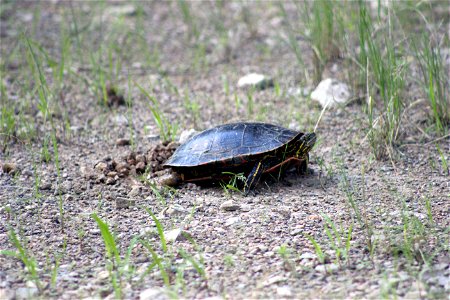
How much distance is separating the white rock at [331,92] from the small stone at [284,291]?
106 inches

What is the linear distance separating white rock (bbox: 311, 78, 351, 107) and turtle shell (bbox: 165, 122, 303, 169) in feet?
4.29

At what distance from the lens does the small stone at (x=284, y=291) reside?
2607 millimetres

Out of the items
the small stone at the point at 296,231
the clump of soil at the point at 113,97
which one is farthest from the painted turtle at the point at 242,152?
the clump of soil at the point at 113,97

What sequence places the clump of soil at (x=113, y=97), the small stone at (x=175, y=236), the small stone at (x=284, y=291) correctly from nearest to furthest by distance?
the small stone at (x=284, y=291), the small stone at (x=175, y=236), the clump of soil at (x=113, y=97)

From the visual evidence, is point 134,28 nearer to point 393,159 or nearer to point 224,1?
point 224,1

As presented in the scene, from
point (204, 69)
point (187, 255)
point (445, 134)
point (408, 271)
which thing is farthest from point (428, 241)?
point (204, 69)

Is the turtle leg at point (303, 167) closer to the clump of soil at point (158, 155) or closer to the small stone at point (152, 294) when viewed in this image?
the clump of soil at point (158, 155)

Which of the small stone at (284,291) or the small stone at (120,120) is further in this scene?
the small stone at (120,120)

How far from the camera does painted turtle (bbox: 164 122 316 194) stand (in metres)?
3.81

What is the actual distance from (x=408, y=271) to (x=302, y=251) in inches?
20.2

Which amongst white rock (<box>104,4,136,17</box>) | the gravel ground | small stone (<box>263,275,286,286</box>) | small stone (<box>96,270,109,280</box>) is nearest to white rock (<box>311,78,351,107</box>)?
the gravel ground

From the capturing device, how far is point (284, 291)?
2.63 metres

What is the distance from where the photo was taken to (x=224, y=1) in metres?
7.82

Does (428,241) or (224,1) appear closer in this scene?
(428,241)
